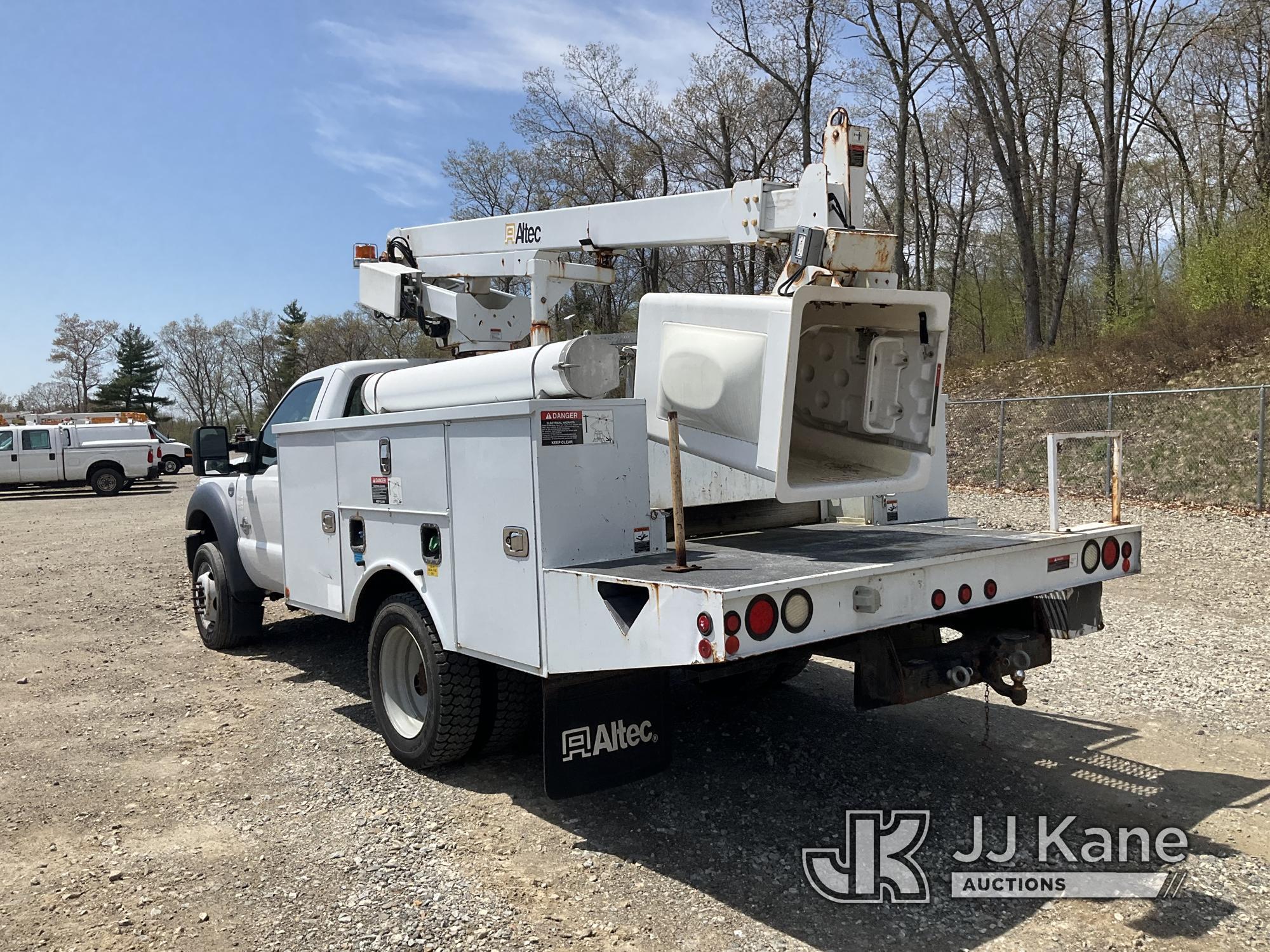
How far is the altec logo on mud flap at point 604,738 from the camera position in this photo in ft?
13.0

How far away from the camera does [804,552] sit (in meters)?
4.36

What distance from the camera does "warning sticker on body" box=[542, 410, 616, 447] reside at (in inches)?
155

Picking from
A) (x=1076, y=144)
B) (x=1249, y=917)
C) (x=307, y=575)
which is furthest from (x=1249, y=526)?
(x=1076, y=144)

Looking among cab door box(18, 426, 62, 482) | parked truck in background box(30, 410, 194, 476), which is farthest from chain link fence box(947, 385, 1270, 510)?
cab door box(18, 426, 62, 482)

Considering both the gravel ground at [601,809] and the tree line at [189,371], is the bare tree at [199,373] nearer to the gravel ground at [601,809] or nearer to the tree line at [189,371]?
the tree line at [189,371]

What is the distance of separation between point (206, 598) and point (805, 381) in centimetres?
563

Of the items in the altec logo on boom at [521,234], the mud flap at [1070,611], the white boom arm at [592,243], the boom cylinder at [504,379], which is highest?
the altec logo on boom at [521,234]

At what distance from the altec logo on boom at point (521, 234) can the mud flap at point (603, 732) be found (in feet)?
10.9

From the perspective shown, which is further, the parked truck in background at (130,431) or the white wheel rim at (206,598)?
the parked truck in background at (130,431)

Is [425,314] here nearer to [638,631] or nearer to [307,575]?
[307,575]

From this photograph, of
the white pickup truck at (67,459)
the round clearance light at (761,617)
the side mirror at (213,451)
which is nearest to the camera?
the round clearance light at (761,617)

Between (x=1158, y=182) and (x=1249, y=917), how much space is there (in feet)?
112

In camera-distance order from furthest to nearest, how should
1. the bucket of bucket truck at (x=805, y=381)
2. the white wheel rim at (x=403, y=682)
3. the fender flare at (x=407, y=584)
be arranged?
the white wheel rim at (x=403, y=682), the fender flare at (x=407, y=584), the bucket of bucket truck at (x=805, y=381)

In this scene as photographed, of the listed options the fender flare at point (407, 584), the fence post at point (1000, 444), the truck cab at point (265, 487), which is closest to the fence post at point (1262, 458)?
the fence post at point (1000, 444)
